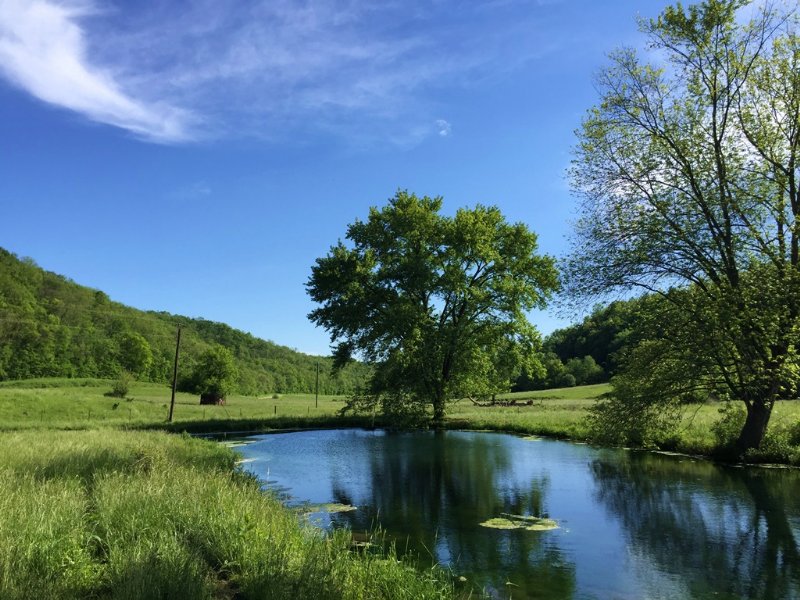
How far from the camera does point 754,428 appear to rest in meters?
20.0

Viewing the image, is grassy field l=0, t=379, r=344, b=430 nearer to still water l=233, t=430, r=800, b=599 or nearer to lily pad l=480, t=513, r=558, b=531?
still water l=233, t=430, r=800, b=599

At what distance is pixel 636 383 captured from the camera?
19.7 metres

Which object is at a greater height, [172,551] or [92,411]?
[172,551]

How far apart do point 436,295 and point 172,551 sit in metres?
35.8

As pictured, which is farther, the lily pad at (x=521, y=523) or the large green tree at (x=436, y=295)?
the large green tree at (x=436, y=295)

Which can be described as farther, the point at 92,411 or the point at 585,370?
the point at 585,370

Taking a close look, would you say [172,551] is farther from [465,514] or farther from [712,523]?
[712,523]

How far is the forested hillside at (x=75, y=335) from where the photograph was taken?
92.6 metres

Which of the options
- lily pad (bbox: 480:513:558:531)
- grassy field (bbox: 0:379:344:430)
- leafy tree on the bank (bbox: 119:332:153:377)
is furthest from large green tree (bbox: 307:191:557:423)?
leafy tree on the bank (bbox: 119:332:153:377)

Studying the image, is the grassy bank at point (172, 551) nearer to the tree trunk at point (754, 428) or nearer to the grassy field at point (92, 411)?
the tree trunk at point (754, 428)

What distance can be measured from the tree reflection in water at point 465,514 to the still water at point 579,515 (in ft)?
0.12

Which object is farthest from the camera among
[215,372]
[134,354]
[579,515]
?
[134,354]

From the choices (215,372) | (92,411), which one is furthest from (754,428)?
(215,372)

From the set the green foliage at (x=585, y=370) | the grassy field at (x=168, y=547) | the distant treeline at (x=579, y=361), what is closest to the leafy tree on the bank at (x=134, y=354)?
the distant treeline at (x=579, y=361)
